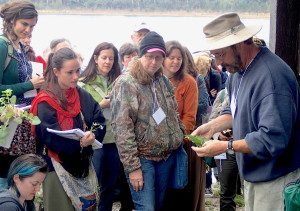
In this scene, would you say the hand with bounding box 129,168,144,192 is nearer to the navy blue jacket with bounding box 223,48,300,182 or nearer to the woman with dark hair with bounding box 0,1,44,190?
the woman with dark hair with bounding box 0,1,44,190

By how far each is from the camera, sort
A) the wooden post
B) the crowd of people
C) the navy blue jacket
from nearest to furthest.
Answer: the navy blue jacket, the crowd of people, the wooden post

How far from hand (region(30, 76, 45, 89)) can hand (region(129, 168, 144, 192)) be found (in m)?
1.00

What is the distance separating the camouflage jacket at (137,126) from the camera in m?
4.20

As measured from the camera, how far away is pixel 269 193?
3.36 m

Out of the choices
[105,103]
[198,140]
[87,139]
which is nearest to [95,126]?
[87,139]

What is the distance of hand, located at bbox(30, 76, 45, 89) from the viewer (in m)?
4.12

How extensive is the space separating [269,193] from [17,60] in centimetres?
214

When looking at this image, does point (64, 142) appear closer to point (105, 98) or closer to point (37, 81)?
point (37, 81)

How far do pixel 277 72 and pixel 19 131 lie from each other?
192cm

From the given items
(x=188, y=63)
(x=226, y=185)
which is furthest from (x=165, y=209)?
(x=188, y=63)

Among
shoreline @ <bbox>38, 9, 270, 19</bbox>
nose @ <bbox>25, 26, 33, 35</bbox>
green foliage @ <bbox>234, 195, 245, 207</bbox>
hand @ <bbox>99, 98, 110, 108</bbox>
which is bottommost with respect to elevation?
green foliage @ <bbox>234, 195, 245, 207</bbox>

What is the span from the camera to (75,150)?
3.99 m

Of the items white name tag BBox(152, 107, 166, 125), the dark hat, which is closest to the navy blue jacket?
white name tag BBox(152, 107, 166, 125)

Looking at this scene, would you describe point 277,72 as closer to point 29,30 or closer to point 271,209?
point 271,209
